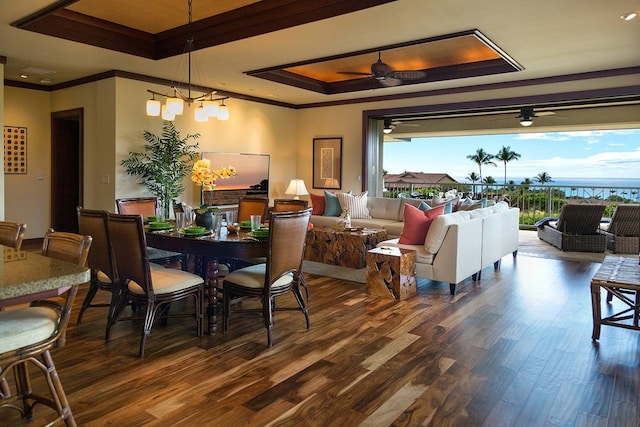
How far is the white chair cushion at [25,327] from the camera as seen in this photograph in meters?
1.77

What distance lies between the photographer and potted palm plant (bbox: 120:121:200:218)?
6.71m

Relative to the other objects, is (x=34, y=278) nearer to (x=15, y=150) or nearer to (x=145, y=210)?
(x=145, y=210)

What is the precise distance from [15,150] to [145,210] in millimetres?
3992

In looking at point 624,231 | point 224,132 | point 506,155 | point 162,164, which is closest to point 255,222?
point 162,164

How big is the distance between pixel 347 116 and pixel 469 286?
467 cm

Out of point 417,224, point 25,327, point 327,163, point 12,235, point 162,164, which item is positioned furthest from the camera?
point 327,163

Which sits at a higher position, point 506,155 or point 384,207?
point 506,155

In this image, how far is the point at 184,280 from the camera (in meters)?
3.42

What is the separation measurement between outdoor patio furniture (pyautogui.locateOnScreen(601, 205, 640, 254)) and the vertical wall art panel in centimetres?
961

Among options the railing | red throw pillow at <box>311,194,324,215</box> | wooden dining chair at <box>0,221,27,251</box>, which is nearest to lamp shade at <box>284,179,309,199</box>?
red throw pillow at <box>311,194,324,215</box>

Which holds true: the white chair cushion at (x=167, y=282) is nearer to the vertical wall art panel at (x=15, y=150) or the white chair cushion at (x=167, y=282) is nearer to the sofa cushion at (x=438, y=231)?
the sofa cushion at (x=438, y=231)

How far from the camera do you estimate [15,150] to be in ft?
24.5

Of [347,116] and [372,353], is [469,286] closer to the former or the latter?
[372,353]

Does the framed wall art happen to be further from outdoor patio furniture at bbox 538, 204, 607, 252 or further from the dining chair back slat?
outdoor patio furniture at bbox 538, 204, 607, 252
